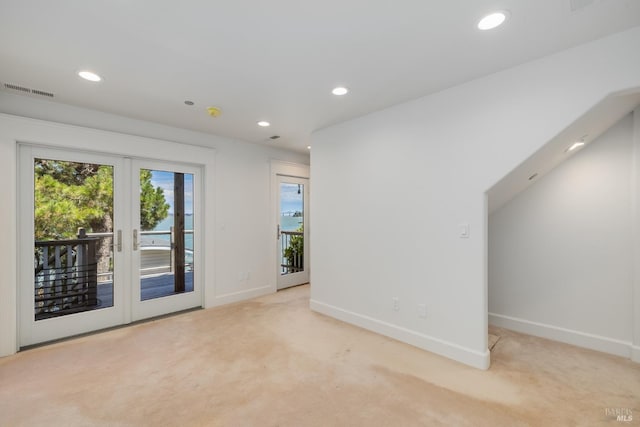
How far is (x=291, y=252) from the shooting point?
17.3 feet

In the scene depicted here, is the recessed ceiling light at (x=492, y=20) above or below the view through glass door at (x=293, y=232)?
above

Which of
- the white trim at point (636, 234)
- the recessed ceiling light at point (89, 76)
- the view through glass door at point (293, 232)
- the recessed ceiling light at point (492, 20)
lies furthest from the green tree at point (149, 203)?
the white trim at point (636, 234)

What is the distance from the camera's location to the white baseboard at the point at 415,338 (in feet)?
8.02

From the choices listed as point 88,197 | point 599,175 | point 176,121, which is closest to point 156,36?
point 176,121

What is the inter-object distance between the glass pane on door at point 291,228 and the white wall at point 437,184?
1.39 m

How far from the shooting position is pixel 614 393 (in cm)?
204

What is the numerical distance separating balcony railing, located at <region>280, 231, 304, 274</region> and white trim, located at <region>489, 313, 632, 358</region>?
10.2 ft

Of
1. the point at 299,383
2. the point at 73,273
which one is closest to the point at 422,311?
the point at 299,383

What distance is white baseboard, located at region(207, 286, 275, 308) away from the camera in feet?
13.6

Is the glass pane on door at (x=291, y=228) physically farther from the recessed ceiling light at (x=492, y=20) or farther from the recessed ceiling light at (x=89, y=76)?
the recessed ceiling light at (x=492, y=20)

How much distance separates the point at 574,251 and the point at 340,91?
2.77 m

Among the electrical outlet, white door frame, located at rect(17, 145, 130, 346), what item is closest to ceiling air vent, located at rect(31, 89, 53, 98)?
white door frame, located at rect(17, 145, 130, 346)

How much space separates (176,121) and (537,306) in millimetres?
4608

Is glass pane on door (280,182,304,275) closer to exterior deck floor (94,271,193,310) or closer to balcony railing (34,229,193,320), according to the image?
exterior deck floor (94,271,193,310)
